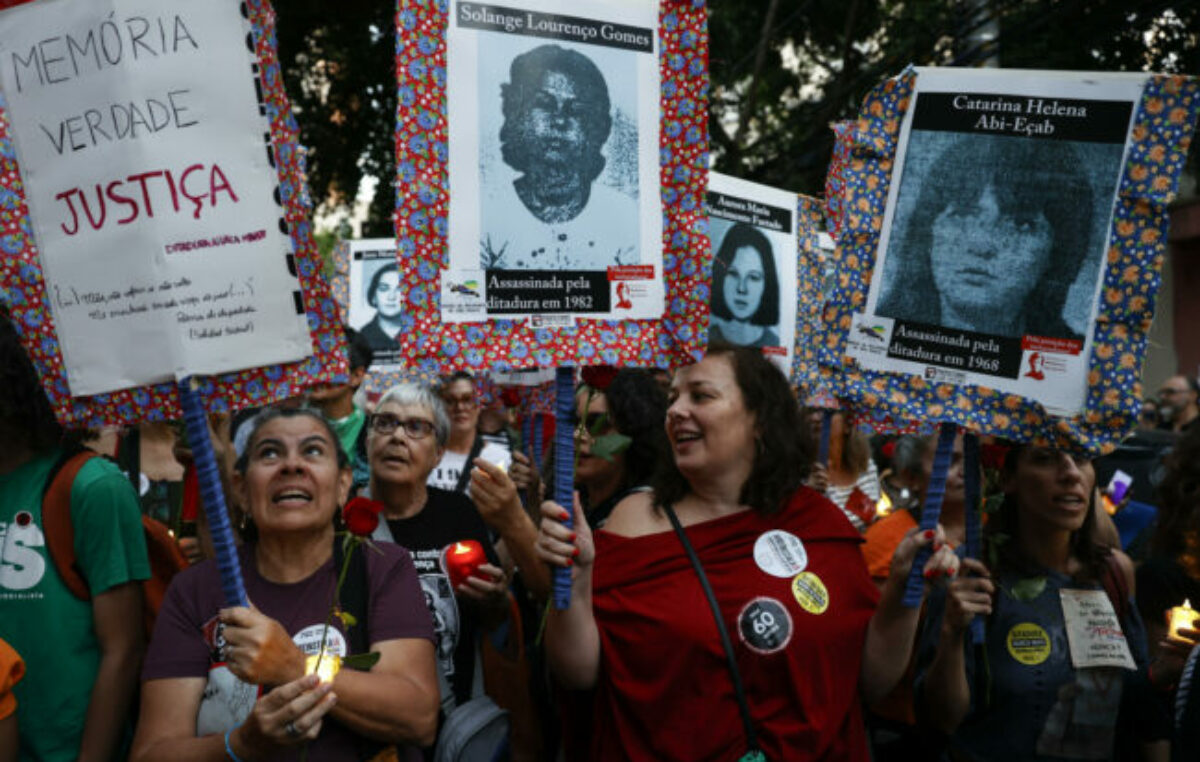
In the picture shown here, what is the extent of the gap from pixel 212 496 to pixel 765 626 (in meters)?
1.47

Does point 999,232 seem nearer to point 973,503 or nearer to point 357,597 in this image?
point 973,503

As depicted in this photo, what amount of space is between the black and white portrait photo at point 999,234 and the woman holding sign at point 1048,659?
763 millimetres

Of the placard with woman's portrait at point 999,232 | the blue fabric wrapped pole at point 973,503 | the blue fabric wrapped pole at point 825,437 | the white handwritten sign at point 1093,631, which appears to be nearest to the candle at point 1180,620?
the white handwritten sign at point 1093,631

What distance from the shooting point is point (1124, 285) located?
8.89ft

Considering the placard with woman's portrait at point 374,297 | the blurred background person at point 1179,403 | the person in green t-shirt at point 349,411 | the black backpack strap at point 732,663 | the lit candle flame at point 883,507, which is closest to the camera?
the black backpack strap at point 732,663

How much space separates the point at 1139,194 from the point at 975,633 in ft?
4.13

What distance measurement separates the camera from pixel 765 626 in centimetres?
283

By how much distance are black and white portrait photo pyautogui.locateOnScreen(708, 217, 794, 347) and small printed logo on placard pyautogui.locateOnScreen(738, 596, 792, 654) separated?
1.75m

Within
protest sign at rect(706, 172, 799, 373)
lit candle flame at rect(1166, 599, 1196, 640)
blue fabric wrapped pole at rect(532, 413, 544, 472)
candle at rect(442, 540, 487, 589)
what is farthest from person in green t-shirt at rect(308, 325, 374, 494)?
lit candle flame at rect(1166, 599, 1196, 640)

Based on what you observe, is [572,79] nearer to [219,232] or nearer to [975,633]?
[219,232]

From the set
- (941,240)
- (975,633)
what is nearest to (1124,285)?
(941,240)

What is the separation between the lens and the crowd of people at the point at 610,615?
254cm

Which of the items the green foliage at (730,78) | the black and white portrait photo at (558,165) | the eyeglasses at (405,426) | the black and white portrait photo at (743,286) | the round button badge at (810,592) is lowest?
the round button badge at (810,592)

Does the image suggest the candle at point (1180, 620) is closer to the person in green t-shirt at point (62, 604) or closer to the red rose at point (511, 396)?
the red rose at point (511, 396)
